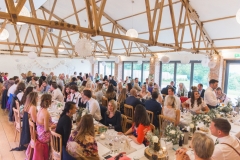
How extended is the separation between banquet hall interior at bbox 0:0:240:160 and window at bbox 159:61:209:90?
0.19ft

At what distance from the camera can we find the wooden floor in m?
3.50

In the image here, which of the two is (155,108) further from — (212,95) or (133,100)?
(212,95)

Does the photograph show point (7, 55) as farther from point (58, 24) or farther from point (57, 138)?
point (57, 138)

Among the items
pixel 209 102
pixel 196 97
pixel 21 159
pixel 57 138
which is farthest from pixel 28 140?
pixel 209 102

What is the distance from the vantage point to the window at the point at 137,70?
42.9 ft

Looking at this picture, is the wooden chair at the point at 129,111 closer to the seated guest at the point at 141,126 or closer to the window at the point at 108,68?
the seated guest at the point at 141,126

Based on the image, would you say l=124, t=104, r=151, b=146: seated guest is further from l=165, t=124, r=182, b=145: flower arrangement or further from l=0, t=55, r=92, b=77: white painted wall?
l=0, t=55, r=92, b=77: white painted wall

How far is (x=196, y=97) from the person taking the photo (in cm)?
446

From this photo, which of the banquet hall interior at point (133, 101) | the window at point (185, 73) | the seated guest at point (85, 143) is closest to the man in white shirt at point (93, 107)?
the banquet hall interior at point (133, 101)

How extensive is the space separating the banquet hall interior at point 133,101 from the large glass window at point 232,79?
0.04 metres

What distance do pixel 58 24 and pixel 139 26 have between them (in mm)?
5610

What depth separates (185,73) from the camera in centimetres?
1063

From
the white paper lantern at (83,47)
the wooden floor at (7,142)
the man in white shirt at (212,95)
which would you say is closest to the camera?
the wooden floor at (7,142)

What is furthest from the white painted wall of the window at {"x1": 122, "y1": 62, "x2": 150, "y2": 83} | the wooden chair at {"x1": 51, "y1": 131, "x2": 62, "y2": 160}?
the wooden chair at {"x1": 51, "y1": 131, "x2": 62, "y2": 160}
